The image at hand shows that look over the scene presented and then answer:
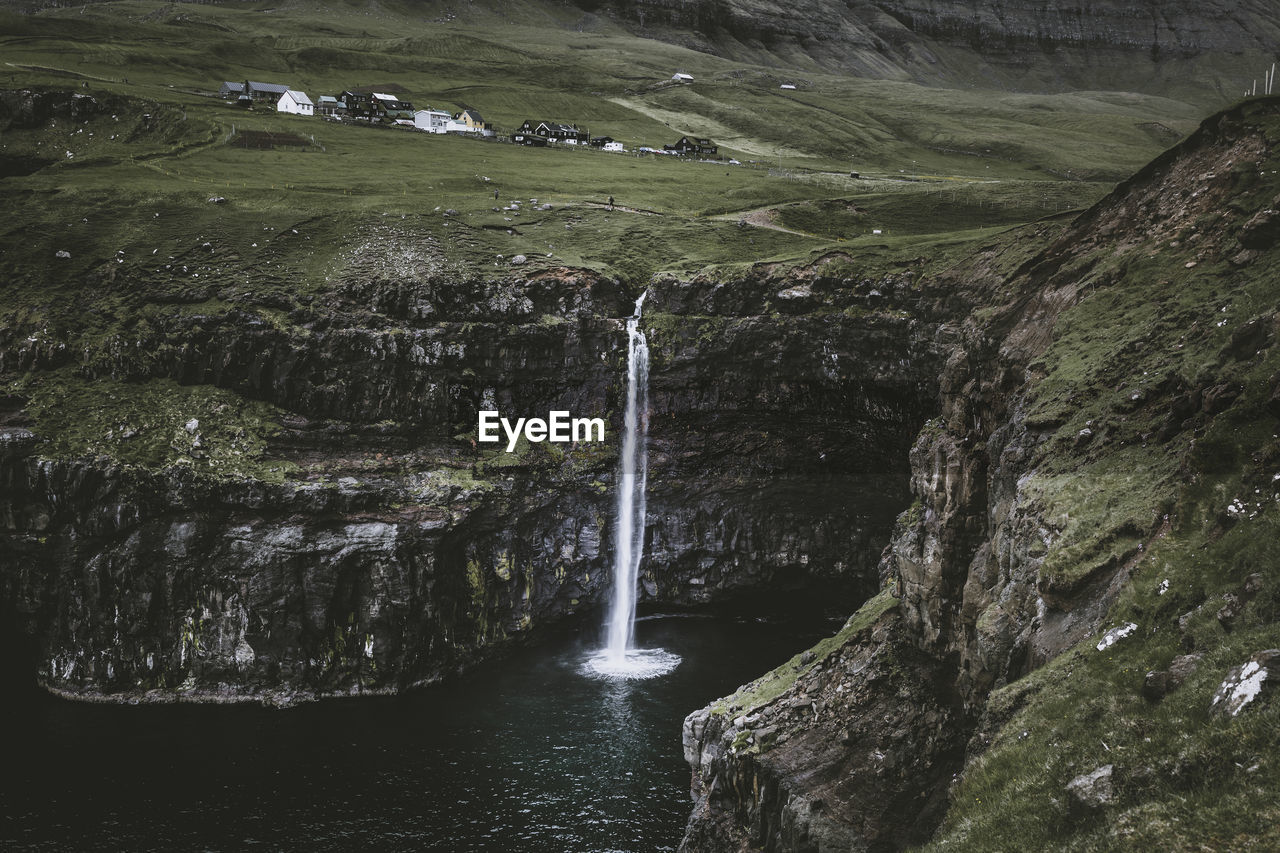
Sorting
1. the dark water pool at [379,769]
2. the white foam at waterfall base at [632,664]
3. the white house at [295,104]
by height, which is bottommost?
the dark water pool at [379,769]

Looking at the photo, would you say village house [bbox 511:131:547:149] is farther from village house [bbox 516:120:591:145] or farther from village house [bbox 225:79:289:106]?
village house [bbox 225:79:289:106]

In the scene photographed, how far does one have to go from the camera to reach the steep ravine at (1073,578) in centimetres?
1750

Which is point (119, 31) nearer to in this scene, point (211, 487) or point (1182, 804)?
point (211, 487)

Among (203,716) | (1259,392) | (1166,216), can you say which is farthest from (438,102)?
(1259,392)

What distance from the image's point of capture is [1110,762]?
17094 millimetres

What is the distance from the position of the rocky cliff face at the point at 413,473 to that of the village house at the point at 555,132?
82449 mm

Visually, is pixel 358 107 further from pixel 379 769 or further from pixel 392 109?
pixel 379 769

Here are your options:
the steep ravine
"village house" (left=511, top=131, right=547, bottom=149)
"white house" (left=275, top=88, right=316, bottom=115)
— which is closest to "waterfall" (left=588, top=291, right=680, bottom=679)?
the steep ravine

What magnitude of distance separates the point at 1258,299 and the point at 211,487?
59719mm

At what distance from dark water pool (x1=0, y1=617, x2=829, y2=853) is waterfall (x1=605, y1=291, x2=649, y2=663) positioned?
897 centimetres

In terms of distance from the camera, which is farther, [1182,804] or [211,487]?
[211,487]

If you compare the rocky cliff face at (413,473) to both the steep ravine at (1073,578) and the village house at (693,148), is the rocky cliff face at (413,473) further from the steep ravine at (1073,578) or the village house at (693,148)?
the village house at (693,148)

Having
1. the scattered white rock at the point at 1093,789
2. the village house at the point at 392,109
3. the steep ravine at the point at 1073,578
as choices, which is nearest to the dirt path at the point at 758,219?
the steep ravine at the point at 1073,578

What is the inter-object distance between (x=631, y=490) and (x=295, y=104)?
110 metres
